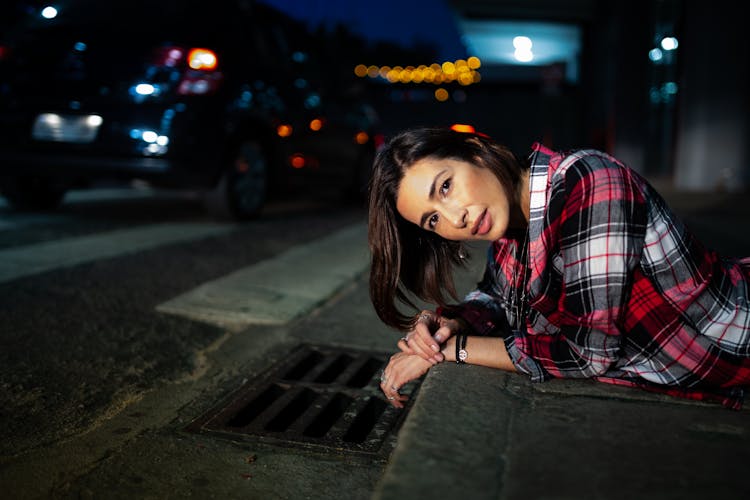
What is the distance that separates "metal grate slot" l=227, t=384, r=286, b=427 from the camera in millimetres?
2264

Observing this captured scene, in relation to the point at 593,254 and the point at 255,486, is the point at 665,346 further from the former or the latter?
the point at 255,486

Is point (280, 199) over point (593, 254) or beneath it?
beneath

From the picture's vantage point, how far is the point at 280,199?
355 inches

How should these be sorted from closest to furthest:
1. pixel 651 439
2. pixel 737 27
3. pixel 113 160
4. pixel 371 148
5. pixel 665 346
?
pixel 651 439 → pixel 665 346 → pixel 113 160 → pixel 371 148 → pixel 737 27

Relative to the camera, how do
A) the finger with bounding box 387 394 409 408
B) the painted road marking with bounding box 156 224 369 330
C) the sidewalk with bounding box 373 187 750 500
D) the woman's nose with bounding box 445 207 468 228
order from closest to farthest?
the sidewalk with bounding box 373 187 750 500
the woman's nose with bounding box 445 207 468 228
the finger with bounding box 387 394 409 408
the painted road marking with bounding box 156 224 369 330

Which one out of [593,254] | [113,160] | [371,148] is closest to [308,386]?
[593,254]

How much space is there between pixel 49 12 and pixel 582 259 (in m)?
5.38

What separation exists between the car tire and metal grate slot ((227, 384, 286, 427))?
11.8 feet

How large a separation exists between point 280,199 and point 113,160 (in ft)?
13.0

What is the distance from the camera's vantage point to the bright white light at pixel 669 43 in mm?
13062

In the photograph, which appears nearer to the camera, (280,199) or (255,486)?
(255,486)

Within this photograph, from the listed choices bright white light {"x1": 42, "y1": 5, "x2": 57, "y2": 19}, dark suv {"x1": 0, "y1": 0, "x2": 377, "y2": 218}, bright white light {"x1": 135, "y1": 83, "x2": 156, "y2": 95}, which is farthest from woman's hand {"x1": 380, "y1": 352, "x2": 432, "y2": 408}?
bright white light {"x1": 42, "y1": 5, "x2": 57, "y2": 19}

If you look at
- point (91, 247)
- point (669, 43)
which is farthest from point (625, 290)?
point (669, 43)

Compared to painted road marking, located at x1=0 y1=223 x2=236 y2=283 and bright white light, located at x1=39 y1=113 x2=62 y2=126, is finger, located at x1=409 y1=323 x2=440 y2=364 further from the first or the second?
bright white light, located at x1=39 y1=113 x2=62 y2=126
